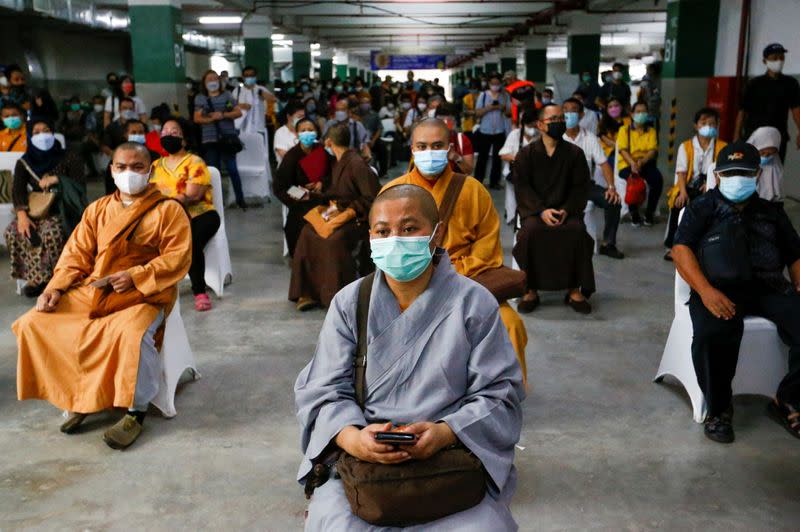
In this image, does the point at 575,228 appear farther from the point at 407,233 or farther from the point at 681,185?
the point at 407,233

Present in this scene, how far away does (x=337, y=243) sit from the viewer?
17.3 feet

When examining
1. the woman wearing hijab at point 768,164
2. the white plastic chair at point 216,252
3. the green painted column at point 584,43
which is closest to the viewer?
the white plastic chair at point 216,252

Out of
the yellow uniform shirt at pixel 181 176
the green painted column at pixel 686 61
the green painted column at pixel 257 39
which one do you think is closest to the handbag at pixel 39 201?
the yellow uniform shirt at pixel 181 176

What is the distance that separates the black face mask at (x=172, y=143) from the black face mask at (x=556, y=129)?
2419 mm

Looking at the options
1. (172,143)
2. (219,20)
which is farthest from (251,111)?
(219,20)

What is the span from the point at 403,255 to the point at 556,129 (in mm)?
3204

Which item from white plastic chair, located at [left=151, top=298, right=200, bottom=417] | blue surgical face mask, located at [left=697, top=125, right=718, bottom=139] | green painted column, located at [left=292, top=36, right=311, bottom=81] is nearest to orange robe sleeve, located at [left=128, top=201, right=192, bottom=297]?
white plastic chair, located at [left=151, top=298, right=200, bottom=417]

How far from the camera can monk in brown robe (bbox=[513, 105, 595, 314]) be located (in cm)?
512

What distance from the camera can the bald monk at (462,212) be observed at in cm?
371

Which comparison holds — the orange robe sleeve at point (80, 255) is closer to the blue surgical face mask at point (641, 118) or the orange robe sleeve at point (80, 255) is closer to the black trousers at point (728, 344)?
the black trousers at point (728, 344)

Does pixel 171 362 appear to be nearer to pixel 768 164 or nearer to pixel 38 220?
pixel 38 220

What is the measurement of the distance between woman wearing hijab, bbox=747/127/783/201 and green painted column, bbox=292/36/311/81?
20.3 m

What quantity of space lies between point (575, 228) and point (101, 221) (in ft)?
9.50

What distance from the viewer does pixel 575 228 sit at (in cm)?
512
